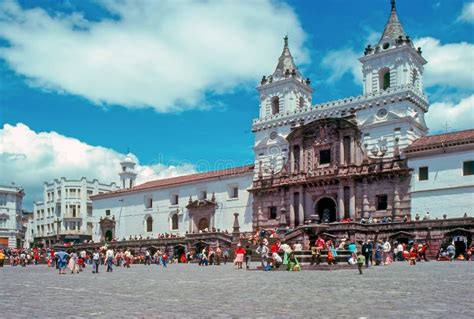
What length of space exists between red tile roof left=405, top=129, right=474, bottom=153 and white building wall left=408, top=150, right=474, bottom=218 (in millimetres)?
804

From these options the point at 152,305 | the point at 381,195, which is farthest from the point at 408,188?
the point at 152,305

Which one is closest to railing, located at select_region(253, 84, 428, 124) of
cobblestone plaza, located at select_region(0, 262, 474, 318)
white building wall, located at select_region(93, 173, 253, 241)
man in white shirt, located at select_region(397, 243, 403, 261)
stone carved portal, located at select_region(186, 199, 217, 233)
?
white building wall, located at select_region(93, 173, 253, 241)

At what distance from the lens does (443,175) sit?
42.4m

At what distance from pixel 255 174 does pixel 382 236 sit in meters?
17.1

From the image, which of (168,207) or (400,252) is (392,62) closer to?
(400,252)

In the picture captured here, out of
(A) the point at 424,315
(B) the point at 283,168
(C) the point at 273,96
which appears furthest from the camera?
(C) the point at 273,96

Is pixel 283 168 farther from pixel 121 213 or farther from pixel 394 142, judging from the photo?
pixel 121 213

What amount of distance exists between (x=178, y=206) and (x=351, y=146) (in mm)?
22208

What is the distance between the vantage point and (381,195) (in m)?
45.5

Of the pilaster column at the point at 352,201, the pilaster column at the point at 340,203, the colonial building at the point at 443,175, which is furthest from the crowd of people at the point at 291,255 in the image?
the pilaster column at the point at 340,203

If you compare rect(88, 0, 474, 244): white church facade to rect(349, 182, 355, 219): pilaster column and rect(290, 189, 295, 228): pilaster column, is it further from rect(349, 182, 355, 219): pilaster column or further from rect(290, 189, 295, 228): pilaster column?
rect(290, 189, 295, 228): pilaster column

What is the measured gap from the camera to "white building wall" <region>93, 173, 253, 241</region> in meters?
56.4

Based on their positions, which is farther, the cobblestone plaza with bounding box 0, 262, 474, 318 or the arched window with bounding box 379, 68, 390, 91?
the arched window with bounding box 379, 68, 390, 91

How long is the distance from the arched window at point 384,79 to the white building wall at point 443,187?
8.01 metres
